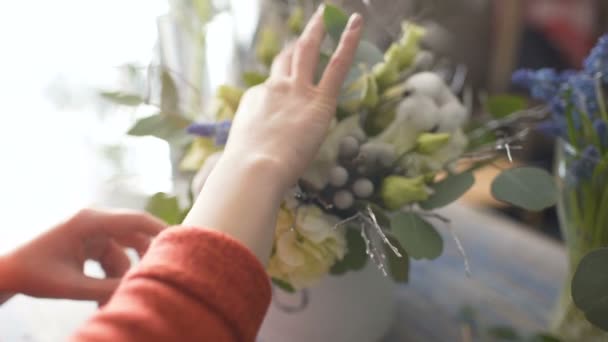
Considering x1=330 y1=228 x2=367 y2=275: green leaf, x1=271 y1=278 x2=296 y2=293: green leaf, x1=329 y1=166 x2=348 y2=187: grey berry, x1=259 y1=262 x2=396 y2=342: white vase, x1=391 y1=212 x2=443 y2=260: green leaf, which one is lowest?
x1=259 y1=262 x2=396 y2=342: white vase

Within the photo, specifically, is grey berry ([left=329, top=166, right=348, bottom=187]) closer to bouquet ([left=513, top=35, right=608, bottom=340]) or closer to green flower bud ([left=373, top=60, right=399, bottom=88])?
green flower bud ([left=373, top=60, right=399, bottom=88])

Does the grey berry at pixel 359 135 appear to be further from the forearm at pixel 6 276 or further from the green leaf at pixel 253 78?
the forearm at pixel 6 276

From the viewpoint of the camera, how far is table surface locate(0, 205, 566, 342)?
53 centimetres

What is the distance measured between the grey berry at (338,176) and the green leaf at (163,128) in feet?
0.54

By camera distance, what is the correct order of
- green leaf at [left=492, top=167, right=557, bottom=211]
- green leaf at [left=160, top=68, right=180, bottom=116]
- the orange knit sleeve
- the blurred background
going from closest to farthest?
the orange knit sleeve
green leaf at [left=492, top=167, right=557, bottom=211]
green leaf at [left=160, top=68, right=180, bottom=116]
the blurred background

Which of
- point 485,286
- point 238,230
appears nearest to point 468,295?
point 485,286

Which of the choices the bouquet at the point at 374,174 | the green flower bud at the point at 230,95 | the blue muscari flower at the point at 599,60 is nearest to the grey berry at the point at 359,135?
the bouquet at the point at 374,174

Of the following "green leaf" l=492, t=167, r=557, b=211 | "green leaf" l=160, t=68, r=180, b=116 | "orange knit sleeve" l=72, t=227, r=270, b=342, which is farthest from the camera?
"green leaf" l=160, t=68, r=180, b=116

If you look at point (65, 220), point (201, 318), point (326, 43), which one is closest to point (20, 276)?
point (65, 220)

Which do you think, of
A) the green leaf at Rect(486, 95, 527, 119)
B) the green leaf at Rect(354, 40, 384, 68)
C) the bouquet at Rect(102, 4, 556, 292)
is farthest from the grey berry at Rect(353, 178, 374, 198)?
the green leaf at Rect(486, 95, 527, 119)

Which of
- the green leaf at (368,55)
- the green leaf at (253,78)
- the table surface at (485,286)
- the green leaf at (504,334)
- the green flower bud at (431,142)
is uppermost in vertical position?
the green leaf at (368,55)

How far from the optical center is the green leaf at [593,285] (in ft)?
1.16

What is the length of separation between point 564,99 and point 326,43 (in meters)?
0.22

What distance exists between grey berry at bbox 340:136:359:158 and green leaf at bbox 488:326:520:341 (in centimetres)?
26
